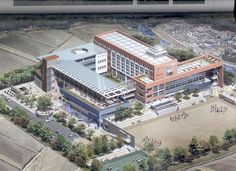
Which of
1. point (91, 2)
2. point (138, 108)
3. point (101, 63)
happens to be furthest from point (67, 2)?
point (138, 108)

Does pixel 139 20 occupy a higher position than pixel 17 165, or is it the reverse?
pixel 139 20

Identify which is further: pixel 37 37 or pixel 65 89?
pixel 37 37

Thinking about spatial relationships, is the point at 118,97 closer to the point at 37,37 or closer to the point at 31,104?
the point at 31,104

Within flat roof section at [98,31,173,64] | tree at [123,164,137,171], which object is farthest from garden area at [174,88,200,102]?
tree at [123,164,137,171]

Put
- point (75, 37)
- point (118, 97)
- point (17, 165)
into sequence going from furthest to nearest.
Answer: point (75, 37), point (118, 97), point (17, 165)

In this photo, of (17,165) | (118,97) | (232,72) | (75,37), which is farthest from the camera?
(75,37)

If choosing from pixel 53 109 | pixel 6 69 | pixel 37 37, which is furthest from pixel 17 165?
pixel 37 37
